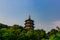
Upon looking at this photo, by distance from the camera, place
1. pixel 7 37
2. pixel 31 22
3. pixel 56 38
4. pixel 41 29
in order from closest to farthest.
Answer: pixel 56 38 < pixel 7 37 < pixel 41 29 < pixel 31 22

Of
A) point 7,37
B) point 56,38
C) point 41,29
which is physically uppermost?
point 41,29

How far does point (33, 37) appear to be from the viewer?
1385 inches

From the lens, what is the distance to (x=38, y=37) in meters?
34.5

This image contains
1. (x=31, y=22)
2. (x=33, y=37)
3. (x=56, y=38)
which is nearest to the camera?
(x=56, y=38)

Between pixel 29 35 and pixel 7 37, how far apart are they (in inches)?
155

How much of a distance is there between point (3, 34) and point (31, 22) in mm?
23728

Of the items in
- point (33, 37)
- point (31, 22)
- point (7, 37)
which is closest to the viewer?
point (7, 37)

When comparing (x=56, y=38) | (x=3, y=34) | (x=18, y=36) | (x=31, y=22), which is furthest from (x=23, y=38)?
(x=31, y=22)

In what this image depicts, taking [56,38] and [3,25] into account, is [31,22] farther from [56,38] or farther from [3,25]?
[56,38]

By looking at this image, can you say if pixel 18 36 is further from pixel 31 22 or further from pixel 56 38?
→ pixel 31 22

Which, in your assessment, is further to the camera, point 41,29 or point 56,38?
point 41,29

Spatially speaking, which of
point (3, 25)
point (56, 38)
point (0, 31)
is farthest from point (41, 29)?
point (56, 38)

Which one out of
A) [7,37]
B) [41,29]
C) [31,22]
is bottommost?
[7,37]

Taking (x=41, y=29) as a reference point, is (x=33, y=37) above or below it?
below
